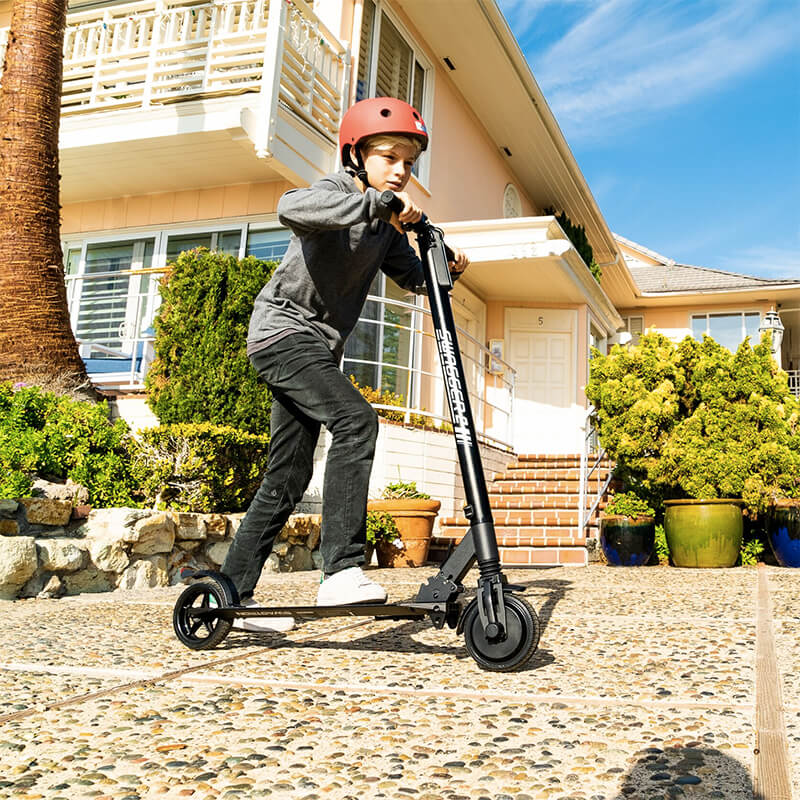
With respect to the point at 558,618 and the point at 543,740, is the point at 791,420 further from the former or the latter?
the point at 543,740

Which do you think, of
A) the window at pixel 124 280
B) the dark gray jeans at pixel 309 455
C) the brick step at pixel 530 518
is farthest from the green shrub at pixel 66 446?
the brick step at pixel 530 518

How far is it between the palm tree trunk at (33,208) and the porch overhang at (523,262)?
190 inches

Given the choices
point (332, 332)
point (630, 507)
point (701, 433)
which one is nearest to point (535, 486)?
point (630, 507)

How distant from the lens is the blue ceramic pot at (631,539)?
23.8 feet

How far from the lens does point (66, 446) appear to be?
5.18 metres

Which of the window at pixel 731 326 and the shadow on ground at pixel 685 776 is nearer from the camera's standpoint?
the shadow on ground at pixel 685 776

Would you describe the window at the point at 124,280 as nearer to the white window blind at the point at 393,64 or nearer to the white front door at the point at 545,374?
the white window blind at the point at 393,64

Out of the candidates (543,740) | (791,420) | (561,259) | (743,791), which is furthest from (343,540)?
(561,259)

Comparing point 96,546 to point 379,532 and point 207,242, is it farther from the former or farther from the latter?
point 207,242

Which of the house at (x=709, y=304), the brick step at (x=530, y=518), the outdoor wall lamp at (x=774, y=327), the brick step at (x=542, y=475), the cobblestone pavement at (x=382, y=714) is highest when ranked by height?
the house at (x=709, y=304)

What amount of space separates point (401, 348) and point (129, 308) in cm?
361

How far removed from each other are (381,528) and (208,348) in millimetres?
2256

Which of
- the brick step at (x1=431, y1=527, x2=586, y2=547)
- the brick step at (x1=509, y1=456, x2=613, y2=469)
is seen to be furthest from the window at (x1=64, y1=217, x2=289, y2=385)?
the brick step at (x1=509, y1=456, x2=613, y2=469)

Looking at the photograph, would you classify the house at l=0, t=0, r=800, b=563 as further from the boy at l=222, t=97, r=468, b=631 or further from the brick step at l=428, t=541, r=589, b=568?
the boy at l=222, t=97, r=468, b=631
